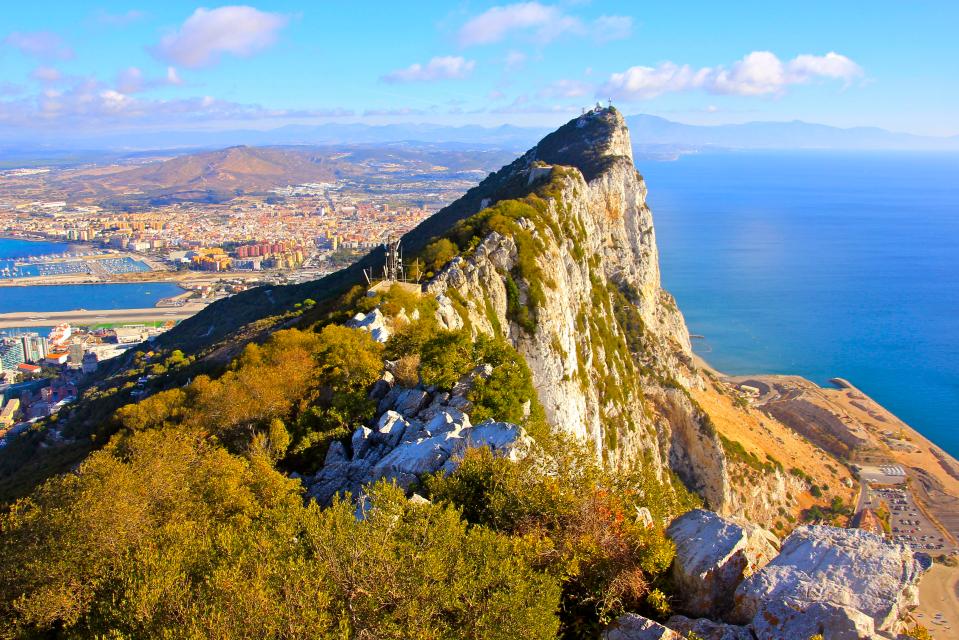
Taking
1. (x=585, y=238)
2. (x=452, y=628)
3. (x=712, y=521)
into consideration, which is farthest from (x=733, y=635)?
(x=585, y=238)

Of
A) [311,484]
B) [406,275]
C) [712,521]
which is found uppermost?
[406,275]

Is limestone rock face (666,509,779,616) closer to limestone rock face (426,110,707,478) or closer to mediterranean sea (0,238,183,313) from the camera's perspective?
limestone rock face (426,110,707,478)

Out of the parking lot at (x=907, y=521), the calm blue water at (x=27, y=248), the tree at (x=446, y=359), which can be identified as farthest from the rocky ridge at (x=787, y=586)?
the calm blue water at (x=27, y=248)

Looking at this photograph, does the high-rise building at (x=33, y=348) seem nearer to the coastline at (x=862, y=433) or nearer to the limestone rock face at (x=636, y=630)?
the coastline at (x=862, y=433)

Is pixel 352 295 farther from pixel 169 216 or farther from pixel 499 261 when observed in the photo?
pixel 169 216

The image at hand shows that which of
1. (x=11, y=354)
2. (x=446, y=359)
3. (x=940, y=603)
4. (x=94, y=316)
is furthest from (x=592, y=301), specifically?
(x=94, y=316)

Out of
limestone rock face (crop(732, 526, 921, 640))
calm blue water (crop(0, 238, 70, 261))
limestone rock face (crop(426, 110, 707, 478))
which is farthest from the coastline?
calm blue water (crop(0, 238, 70, 261))
